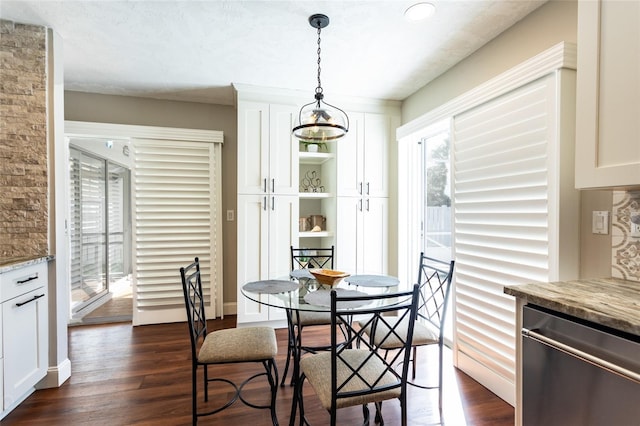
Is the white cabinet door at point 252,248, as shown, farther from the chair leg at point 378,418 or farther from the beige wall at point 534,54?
the beige wall at point 534,54

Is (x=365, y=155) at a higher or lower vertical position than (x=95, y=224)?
higher

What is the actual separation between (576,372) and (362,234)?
8.14 feet

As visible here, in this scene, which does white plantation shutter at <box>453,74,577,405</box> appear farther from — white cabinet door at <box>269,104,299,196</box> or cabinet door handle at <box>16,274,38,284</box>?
cabinet door handle at <box>16,274,38,284</box>

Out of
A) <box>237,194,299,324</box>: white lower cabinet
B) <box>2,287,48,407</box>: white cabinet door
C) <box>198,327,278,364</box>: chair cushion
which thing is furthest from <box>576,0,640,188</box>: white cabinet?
<box>2,287,48,407</box>: white cabinet door

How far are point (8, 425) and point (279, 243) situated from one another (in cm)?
223

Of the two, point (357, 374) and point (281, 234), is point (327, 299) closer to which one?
point (357, 374)

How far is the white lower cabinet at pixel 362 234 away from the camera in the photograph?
137 inches

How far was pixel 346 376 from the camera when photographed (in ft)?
4.89

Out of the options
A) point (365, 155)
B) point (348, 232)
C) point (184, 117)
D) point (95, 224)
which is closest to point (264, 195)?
point (348, 232)

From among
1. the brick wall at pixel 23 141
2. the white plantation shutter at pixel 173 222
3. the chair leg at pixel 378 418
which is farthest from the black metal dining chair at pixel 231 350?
the white plantation shutter at pixel 173 222

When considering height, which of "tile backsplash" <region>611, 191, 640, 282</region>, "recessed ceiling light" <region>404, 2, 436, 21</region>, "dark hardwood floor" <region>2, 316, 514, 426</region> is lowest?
"dark hardwood floor" <region>2, 316, 514, 426</region>

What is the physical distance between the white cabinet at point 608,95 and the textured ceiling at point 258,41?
777 mm

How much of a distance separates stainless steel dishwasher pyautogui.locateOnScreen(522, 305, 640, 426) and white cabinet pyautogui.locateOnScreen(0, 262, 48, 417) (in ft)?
9.02

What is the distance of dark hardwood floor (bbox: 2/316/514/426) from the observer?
190 cm
